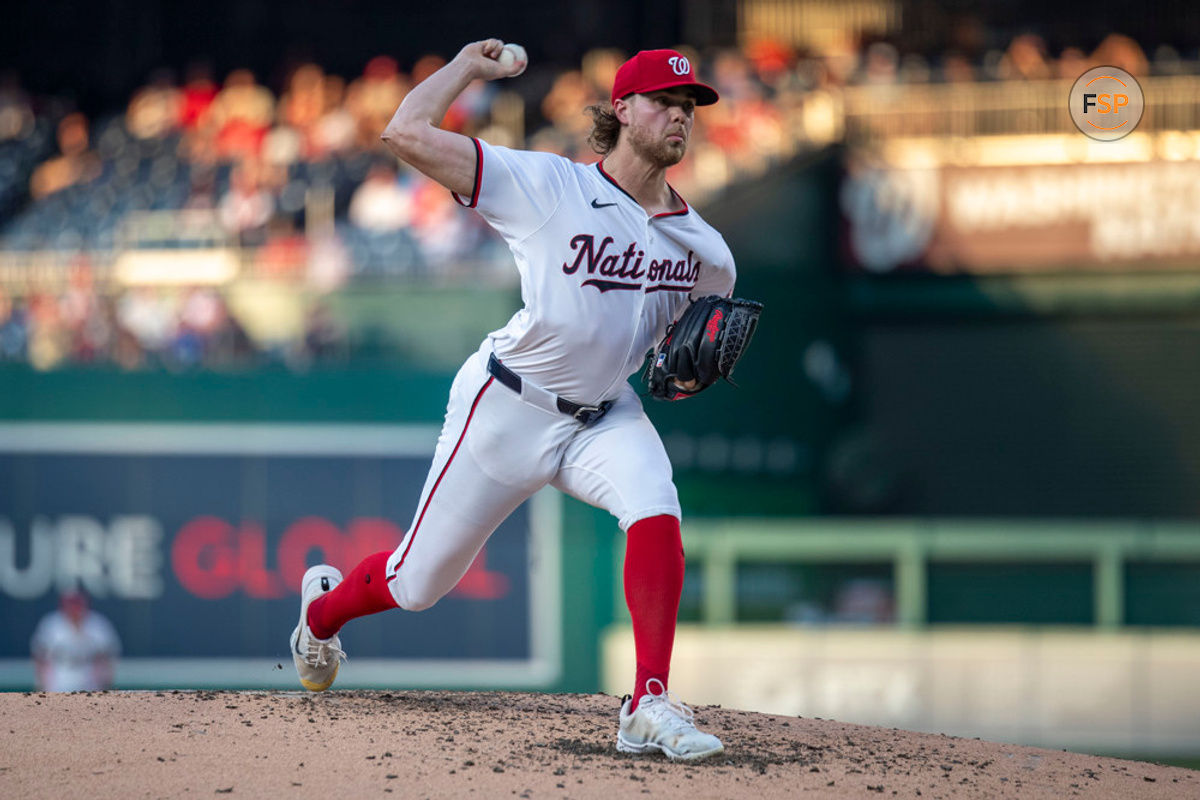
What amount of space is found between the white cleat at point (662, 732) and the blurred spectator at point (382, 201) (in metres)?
7.50

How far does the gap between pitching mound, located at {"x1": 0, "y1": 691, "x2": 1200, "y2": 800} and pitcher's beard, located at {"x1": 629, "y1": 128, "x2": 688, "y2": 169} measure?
1.44 meters

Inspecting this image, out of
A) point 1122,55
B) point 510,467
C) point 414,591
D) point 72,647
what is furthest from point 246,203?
point 510,467

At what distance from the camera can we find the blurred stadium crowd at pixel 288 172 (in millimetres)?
9445

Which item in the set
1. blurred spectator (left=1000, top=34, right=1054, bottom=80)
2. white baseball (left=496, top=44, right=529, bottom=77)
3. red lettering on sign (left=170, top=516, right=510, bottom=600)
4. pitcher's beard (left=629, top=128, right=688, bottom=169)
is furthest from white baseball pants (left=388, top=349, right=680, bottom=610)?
blurred spectator (left=1000, top=34, right=1054, bottom=80)

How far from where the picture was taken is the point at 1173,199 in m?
9.84

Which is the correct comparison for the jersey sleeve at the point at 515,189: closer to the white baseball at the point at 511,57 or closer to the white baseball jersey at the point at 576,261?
the white baseball jersey at the point at 576,261

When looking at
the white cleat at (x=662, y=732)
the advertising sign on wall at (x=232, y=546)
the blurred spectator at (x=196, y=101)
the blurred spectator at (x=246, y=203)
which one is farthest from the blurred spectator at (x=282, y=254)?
the white cleat at (x=662, y=732)

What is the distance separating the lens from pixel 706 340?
3551mm

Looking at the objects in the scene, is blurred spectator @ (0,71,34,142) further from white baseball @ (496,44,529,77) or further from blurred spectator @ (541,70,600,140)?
white baseball @ (496,44,529,77)

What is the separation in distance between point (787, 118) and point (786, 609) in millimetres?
3667

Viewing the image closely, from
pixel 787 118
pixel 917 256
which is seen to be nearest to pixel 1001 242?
pixel 917 256

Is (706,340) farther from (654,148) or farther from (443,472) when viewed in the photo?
(443,472)

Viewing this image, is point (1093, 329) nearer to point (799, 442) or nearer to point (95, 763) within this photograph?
point (799, 442)

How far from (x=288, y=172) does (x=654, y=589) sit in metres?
8.86
